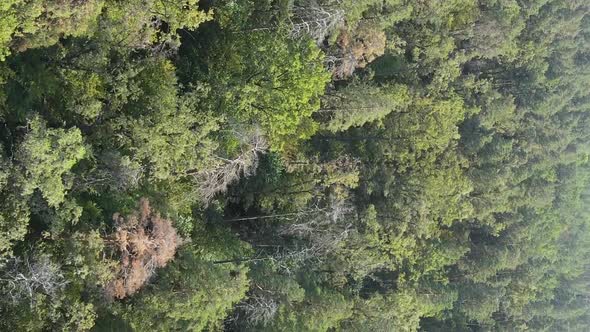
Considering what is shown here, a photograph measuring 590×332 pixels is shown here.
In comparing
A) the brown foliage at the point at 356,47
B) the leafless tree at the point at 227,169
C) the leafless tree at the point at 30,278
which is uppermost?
the brown foliage at the point at 356,47

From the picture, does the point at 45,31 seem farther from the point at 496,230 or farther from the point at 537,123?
the point at 537,123

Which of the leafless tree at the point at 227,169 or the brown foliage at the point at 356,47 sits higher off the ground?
the brown foliage at the point at 356,47

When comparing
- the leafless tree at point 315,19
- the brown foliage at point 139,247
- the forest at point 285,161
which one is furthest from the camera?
the leafless tree at point 315,19

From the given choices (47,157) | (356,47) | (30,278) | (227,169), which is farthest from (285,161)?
(30,278)

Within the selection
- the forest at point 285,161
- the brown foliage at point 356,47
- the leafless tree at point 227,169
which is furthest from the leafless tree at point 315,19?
the leafless tree at point 227,169

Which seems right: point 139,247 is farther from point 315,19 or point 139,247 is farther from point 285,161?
point 315,19

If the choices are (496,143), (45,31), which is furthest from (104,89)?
(496,143)

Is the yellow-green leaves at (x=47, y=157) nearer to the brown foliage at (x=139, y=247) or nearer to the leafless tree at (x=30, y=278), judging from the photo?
the leafless tree at (x=30, y=278)
